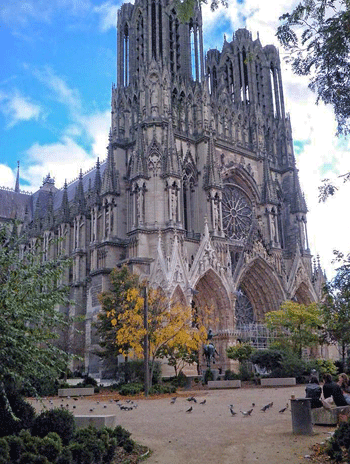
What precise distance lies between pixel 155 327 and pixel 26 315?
1803 centimetres

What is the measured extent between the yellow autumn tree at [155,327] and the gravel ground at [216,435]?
980 centimetres

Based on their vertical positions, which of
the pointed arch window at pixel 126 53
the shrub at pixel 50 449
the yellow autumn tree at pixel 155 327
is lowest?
the shrub at pixel 50 449

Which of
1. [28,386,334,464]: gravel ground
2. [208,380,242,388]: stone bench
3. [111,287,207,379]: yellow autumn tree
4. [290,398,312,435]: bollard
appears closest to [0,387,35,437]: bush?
[28,386,334,464]: gravel ground

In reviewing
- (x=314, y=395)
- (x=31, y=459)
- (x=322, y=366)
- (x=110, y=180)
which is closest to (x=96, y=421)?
(x=31, y=459)

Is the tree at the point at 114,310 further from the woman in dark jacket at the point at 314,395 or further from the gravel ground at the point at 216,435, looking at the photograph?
the woman in dark jacket at the point at 314,395

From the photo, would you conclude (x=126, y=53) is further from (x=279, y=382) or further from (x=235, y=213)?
(x=279, y=382)

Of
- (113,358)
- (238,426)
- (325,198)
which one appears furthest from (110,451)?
(113,358)

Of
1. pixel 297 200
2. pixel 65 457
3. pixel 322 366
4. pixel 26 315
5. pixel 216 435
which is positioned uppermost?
pixel 297 200

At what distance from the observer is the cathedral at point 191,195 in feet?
125

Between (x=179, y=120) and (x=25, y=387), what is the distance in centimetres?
3507

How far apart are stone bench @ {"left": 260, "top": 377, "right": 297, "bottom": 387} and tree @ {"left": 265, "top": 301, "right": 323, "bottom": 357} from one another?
5.90 m

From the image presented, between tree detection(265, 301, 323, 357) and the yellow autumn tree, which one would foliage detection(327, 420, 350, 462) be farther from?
tree detection(265, 301, 323, 357)

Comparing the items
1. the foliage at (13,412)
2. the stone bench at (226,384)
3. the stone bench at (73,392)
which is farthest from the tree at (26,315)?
the stone bench at (226,384)

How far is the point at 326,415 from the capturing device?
484 inches
